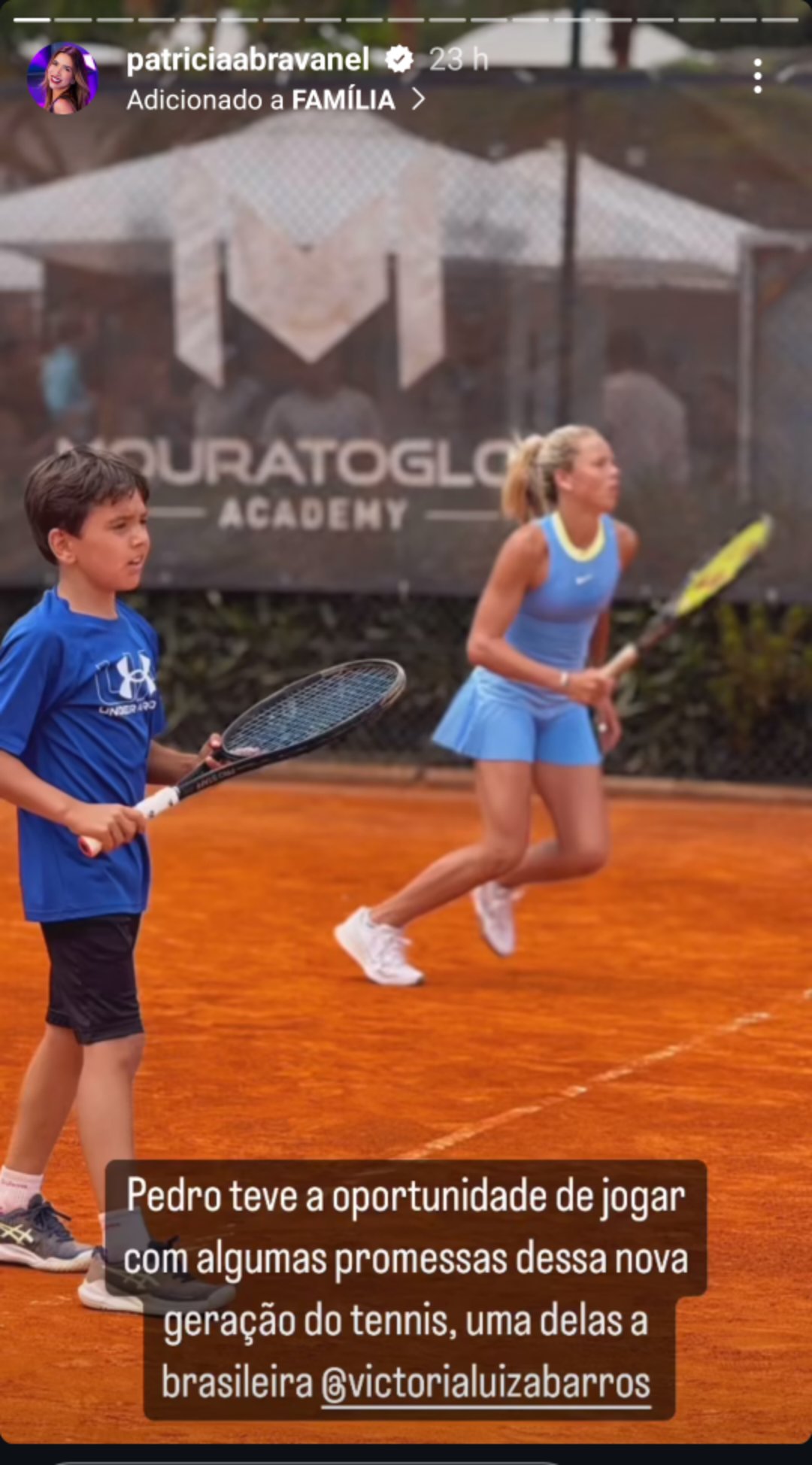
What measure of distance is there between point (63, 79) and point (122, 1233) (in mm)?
8357

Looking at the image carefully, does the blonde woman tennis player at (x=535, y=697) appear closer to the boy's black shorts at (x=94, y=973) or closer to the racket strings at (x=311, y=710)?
the racket strings at (x=311, y=710)

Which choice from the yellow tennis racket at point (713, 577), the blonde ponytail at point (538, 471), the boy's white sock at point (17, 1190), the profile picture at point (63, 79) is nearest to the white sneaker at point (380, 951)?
the yellow tennis racket at point (713, 577)

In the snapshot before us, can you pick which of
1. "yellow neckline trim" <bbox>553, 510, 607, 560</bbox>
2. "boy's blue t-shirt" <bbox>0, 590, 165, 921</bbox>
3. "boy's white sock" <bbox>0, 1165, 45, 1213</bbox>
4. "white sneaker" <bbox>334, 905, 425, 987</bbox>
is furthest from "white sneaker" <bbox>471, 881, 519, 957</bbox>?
"boy's blue t-shirt" <bbox>0, 590, 165, 921</bbox>

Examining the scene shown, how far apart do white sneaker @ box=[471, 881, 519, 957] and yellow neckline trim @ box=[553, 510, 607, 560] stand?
1057 mm

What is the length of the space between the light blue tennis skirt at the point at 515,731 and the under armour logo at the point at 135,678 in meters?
2.86

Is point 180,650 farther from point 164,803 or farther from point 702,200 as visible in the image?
point 164,803

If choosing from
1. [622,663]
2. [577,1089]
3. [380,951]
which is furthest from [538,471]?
[577,1089]

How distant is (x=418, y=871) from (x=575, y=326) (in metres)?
2.82

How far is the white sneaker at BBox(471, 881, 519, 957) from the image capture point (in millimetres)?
7957

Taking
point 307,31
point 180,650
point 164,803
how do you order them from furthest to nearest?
point 307,31, point 180,650, point 164,803

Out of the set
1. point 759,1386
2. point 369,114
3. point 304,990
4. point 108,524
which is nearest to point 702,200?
point 369,114

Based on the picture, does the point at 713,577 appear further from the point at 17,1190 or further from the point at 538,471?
the point at 17,1190

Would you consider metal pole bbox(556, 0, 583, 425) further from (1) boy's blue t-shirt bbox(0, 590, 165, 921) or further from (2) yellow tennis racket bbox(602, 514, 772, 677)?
(1) boy's blue t-shirt bbox(0, 590, 165, 921)

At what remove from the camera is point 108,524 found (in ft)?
15.3
